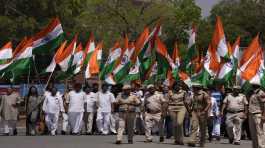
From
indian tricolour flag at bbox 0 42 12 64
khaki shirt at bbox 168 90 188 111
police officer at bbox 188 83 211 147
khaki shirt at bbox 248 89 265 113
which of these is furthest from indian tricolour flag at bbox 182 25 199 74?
khaki shirt at bbox 248 89 265 113

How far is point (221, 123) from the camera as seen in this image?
72.8 ft

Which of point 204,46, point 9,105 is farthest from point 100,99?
point 204,46

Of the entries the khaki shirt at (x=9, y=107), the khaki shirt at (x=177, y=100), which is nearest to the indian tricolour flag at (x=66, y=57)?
the khaki shirt at (x=9, y=107)

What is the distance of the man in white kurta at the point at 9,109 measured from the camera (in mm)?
22297

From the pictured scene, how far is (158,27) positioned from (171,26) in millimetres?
42727

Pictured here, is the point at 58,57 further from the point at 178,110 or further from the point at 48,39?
the point at 178,110

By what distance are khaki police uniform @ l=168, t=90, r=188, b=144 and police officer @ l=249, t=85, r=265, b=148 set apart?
300cm

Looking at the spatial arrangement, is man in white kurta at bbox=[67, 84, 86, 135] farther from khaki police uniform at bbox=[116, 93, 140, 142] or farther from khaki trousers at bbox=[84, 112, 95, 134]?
khaki police uniform at bbox=[116, 93, 140, 142]

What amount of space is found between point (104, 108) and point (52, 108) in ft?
5.91

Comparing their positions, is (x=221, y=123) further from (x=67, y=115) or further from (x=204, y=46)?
(x=204, y=46)

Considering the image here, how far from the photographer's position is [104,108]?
23.0m

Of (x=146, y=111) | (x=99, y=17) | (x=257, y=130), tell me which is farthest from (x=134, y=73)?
(x=99, y=17)

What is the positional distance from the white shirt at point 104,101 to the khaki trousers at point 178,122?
466 cm

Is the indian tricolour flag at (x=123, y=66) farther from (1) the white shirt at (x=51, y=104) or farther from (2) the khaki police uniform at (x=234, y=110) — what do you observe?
(2) the khaki police uniform at (x=234, y=110)
